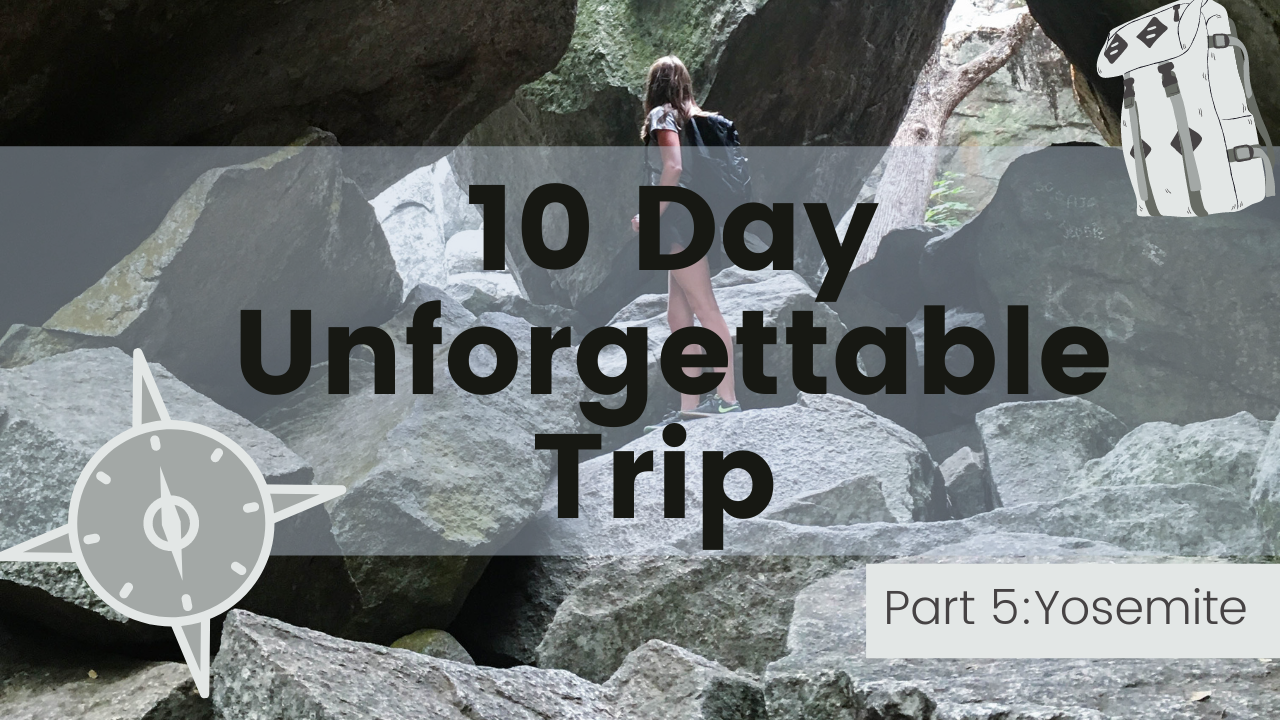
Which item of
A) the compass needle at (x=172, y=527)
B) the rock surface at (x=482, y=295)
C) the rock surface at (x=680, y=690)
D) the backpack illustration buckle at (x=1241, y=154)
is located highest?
the backpack illustration buckle at (x=1241, y=154)

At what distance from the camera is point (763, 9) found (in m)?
6.64

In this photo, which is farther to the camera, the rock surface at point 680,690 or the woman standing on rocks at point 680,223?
the woman standing on rocks at point 680,223

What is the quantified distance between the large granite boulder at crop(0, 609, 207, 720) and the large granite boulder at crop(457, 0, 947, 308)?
4.98 metres

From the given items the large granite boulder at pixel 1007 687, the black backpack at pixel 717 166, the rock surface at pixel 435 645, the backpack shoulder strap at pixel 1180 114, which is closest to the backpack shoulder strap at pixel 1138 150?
the backpack shoulder strap at pixel 1180 114

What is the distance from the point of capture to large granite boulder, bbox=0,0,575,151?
3.24 m

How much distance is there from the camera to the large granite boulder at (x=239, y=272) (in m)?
3.55

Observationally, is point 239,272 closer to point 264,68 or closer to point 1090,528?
point 264,68

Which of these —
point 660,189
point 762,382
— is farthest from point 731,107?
point 660,189

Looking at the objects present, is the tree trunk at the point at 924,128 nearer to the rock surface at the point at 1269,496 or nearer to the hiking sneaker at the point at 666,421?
the hiking sneaker at the point at 666,421

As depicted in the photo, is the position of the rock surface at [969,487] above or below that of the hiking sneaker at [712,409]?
below

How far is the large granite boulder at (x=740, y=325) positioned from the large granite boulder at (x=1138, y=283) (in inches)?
47.2

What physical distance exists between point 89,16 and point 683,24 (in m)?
4.13

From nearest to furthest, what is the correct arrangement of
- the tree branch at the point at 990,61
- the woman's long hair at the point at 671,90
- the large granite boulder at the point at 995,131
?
the woman's long hair at the point at 671,90 < the tree branch at the point at 990,61 < the large granite boulder at the point at 995,131

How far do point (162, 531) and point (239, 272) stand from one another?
158 cm
